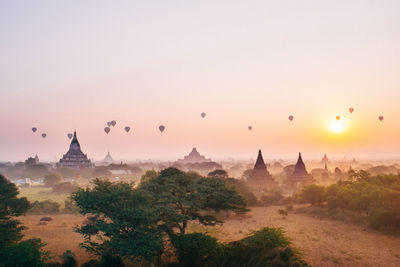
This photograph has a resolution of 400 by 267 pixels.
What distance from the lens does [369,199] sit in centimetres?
2812

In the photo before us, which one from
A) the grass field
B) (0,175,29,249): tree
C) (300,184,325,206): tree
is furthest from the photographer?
the grass field

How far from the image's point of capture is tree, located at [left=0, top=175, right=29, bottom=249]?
18.5 m

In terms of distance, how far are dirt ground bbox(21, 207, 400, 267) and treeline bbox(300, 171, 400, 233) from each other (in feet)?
5.49

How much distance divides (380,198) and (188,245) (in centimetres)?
2221

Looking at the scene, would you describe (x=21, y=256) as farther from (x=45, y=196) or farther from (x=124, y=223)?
(x=45, y=196)

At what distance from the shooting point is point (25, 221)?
31578 millimetres

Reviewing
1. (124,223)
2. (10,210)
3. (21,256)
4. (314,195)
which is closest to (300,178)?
(314,195)

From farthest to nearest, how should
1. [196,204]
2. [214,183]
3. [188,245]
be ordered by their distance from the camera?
[214,183], [196,204], [188,245]

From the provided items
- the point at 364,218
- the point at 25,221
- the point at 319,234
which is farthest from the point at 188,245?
the point at 25,221

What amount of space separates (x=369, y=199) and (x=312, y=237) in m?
10.1

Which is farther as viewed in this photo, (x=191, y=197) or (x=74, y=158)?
(x=74, y=158)

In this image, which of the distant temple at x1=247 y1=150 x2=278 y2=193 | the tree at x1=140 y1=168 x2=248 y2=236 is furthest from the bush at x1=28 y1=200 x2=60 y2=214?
the distant temple at x1=247 y1=150 x2=278 y2=193

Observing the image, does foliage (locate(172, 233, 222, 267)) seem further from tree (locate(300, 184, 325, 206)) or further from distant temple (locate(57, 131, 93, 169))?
distant temple (locate(57, 131, 93, 169))

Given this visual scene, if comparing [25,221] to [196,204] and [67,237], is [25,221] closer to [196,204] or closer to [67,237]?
[67,237]
